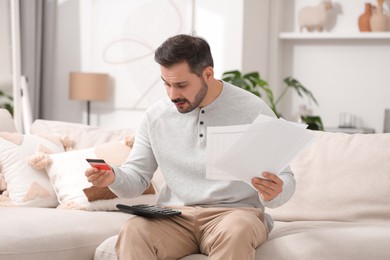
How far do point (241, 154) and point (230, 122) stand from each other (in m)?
0.45

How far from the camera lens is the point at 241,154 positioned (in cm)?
218

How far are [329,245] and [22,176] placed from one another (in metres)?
1.41

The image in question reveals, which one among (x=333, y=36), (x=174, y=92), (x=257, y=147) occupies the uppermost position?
(x=333, y=36)

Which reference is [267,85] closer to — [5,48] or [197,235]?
[5,48]

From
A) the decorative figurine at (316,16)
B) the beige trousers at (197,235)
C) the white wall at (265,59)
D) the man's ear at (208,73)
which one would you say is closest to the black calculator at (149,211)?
the beige trousers at (197,235)

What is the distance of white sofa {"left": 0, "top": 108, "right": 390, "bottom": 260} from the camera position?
246cm

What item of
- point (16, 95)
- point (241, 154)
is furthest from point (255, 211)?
point (16, 95)

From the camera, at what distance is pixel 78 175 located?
3.25 m

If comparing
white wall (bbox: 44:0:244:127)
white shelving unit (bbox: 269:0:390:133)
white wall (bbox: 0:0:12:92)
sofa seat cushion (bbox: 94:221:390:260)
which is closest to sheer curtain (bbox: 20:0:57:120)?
white wall (bbox: 44:0:244:127)

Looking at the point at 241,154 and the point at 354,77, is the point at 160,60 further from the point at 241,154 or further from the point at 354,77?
the point at 354,77

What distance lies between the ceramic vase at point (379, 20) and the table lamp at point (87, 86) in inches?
79.0

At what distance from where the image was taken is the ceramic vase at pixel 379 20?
5.55m

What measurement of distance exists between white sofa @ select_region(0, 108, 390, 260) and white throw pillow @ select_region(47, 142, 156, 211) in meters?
0.01

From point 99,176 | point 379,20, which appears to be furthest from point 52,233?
point 379,20
